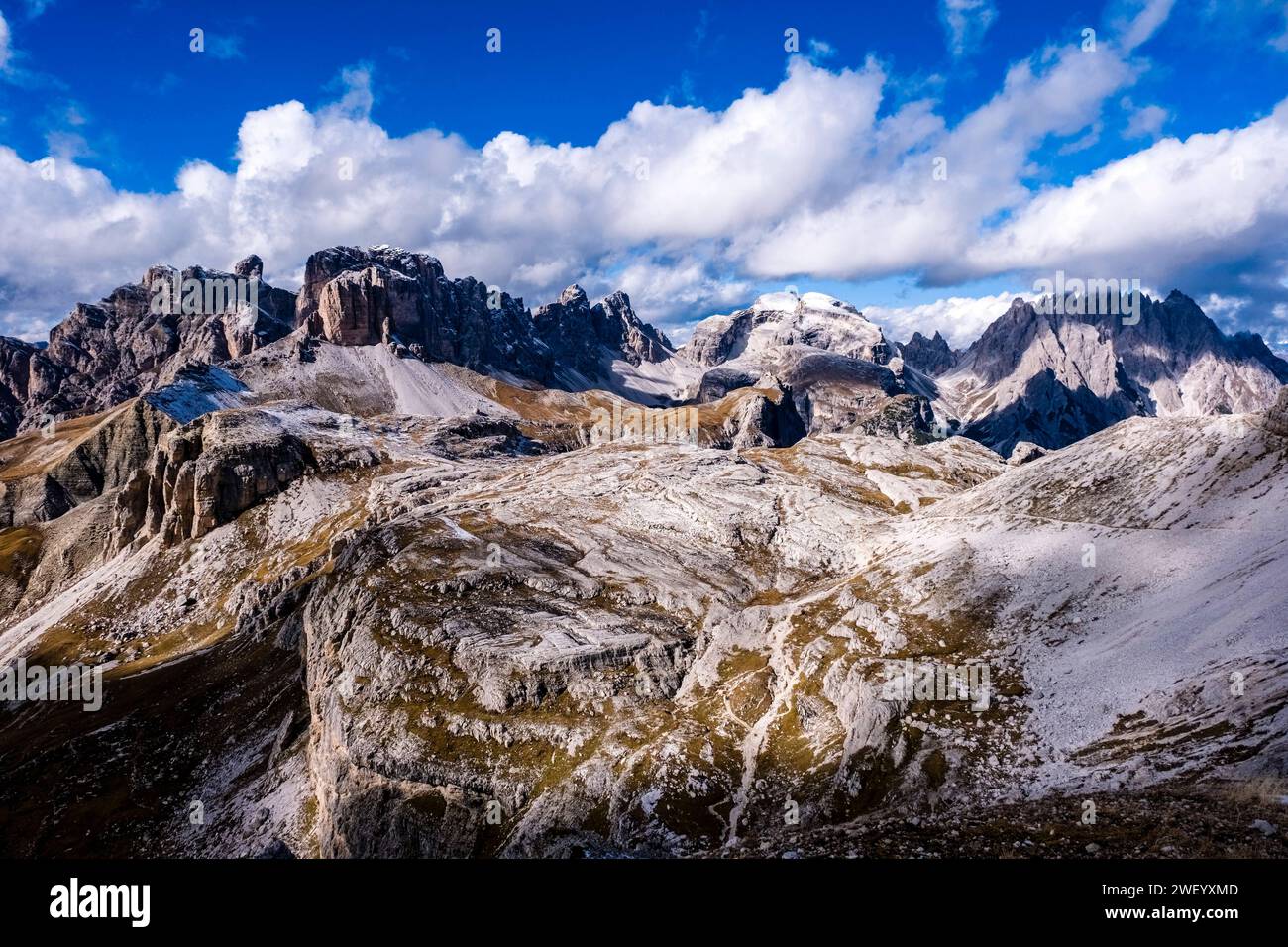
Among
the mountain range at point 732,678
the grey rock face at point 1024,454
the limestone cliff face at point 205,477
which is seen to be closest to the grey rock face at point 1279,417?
the mountain range at point 732,678

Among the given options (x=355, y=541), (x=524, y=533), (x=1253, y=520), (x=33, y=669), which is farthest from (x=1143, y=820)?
(x=33, y=669)

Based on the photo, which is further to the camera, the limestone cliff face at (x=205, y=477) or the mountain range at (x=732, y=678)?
the limestone cliff face at (x=205, y=477)

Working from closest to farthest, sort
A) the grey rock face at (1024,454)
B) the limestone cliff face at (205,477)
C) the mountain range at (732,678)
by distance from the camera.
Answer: the mountain range at (732,678) < the grey rock face at (1024,454) < the limestone cliff face at (205,477)

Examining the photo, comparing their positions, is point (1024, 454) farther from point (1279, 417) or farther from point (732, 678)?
point (732, 678)

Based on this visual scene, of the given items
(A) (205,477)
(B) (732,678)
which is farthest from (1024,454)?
(A) (205,477)

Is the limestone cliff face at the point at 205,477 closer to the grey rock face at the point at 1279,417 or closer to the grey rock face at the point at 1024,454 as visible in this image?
the grey rock face at the point at 1024,454

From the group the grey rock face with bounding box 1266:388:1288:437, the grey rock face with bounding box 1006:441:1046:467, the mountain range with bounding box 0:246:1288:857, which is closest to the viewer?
the mountain range with bounding box 0:246:1288:857

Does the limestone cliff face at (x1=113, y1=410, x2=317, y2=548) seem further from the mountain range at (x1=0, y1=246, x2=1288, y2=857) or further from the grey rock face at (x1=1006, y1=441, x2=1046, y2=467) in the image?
the grey rock face at (x1=1006, y1=441, x2=1046, y2=467)

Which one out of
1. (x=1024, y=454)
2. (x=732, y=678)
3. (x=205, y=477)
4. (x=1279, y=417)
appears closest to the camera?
(x=1279, y=417)

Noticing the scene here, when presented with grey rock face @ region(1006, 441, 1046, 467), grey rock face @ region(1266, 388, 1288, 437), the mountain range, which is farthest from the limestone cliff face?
grey rock face @ region(1266, 388, 1288, 437)

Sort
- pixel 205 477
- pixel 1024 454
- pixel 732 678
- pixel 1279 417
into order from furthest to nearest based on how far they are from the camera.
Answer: pixel 205 477 → pixel 1024 454 → pixel 732 678 → pixel 1279 417

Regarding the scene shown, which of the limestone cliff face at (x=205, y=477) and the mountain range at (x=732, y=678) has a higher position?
the limestone cliff face at (x=205, y=477)
